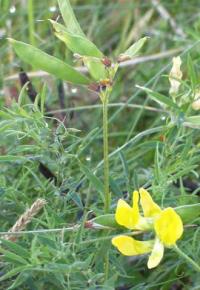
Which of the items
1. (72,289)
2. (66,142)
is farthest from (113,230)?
(66,142)

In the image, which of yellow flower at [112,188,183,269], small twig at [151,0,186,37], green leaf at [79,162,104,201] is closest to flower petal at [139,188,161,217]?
yellow flower at [112,188,183,269]

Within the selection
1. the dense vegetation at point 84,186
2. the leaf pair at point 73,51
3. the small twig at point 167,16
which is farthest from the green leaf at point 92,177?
the small twig at point 167,16

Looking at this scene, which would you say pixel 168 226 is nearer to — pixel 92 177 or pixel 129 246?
pixel 129 246

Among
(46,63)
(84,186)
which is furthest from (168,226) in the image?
(84,186)

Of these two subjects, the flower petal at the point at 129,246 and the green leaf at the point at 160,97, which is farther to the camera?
the green leaf at the point at 160,97

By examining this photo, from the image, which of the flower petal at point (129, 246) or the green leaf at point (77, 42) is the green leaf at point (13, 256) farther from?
the green leaf at point (77, 42)

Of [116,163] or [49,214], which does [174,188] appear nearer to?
[116,163]

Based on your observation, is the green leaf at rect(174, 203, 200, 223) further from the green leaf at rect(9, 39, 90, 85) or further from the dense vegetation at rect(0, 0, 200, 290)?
the green leaf at rect(9, 39, 90, 85)
